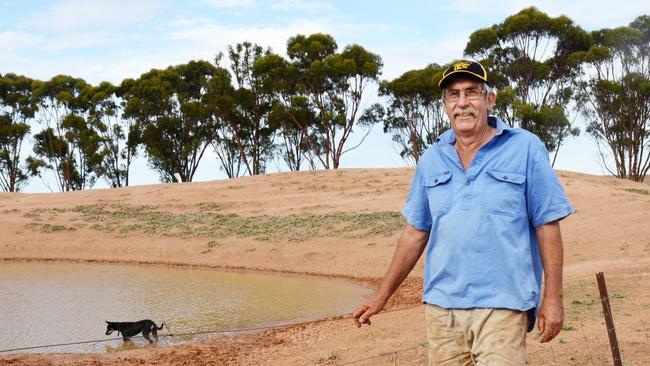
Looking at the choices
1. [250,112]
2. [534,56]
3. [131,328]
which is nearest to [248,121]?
[250,112]

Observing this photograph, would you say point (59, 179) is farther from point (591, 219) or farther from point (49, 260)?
point (591, 219)

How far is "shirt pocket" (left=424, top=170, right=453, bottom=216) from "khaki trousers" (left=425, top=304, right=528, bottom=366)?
466 millimetres

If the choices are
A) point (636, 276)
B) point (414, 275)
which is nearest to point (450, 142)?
point (636, 276)

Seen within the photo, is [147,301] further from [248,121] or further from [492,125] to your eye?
[248,121]

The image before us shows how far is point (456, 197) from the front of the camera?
10.4 feet

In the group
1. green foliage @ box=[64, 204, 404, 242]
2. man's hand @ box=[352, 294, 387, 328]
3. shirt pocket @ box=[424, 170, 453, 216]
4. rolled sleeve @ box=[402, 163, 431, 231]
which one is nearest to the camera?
shirt pocket @ box=[424, 170, 453, 216]

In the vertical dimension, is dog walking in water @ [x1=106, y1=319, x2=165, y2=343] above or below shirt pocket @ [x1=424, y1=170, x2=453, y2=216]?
below

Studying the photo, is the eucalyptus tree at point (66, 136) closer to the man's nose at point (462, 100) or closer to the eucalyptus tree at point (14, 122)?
the eucalyptus tree at point (14, 122)

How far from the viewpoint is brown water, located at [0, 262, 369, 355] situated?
12.2 m

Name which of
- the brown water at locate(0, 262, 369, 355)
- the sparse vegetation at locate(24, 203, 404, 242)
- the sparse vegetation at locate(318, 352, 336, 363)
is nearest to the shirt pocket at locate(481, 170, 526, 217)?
the sparse vegetation at locate(318, 352, 336, 363)

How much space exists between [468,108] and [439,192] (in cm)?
44

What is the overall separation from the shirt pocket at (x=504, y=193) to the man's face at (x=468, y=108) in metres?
0.29

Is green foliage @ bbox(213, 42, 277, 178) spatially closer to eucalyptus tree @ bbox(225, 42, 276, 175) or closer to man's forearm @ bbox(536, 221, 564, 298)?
eucalyptus tree @ bbox(225, 42, 276, 175)

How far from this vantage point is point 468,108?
3301 mm
